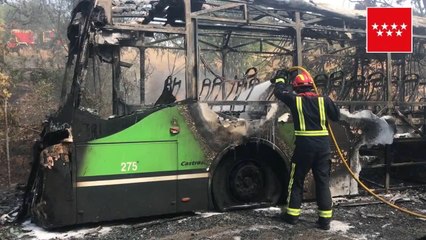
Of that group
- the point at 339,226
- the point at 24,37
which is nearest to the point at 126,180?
the point at 339,226

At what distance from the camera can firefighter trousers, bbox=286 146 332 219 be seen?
15.6 feet

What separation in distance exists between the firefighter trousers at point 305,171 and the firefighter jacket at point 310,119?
0.08 metres

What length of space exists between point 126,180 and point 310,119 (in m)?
2.14

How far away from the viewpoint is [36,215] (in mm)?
4414

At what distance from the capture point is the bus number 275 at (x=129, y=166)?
4465mm

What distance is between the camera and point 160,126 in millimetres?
4641

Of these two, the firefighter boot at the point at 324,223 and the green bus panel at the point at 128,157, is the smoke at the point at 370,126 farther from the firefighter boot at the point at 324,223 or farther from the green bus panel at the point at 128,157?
the green bus panel at the point at 128,157

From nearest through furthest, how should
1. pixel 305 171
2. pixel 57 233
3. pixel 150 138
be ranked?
pixel 57 233, pixel 150 138, pixel 305 171

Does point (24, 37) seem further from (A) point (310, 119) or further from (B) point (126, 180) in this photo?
(A) point (310, 119)

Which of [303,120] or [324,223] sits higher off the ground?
[303,120]

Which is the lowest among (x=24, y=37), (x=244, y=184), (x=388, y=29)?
(x=244, y=184)

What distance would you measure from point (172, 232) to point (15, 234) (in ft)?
5.35

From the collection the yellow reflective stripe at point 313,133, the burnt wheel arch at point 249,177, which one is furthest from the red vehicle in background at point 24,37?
the yellow reflective stripe at point 313,133

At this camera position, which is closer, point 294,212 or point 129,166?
point 129,166
